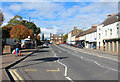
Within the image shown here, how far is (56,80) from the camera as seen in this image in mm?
7926

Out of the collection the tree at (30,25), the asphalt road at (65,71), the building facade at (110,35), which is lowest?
the asphalt road at (65,71)

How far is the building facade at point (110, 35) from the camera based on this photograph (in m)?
33.1

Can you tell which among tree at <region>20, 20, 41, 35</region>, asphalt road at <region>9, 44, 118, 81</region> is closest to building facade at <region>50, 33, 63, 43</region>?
tree at <region>20, 20, 41, 35</region>

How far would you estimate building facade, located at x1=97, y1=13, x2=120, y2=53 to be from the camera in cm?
3309

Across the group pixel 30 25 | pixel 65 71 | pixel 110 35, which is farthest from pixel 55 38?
pixel 65 71

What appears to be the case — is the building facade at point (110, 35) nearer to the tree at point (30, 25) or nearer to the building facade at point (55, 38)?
the tree at point (30, 25)

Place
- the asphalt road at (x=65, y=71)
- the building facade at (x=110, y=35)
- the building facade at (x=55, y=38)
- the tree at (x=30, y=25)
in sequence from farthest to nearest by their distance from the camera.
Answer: the building facade at (x=55, y=38) → the tree at (x=30, y=25) → the building facade at (x=110, y=35) → the asphalt road at (x=65, y=71)

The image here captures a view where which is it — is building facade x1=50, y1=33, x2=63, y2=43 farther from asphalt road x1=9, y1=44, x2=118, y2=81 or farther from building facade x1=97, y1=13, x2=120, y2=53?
asphalt road x1=9, y1=44, x2=118, y2=81

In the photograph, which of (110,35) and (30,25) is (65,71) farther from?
(30,25)

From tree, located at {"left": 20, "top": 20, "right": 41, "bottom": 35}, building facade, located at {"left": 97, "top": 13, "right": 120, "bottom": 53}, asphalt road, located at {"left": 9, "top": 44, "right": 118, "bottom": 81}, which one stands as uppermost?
tree, located at {"left": 20, "top": 20, "right": 41, "bottom": 35}

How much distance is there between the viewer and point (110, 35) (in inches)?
1443

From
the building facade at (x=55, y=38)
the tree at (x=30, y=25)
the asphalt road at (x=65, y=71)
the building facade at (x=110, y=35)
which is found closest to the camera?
the asphalt road at (x=65, y=71)

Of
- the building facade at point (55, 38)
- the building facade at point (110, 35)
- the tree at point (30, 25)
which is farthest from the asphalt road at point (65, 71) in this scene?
the building facade at point (55, 38)

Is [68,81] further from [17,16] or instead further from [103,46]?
[17,16]
